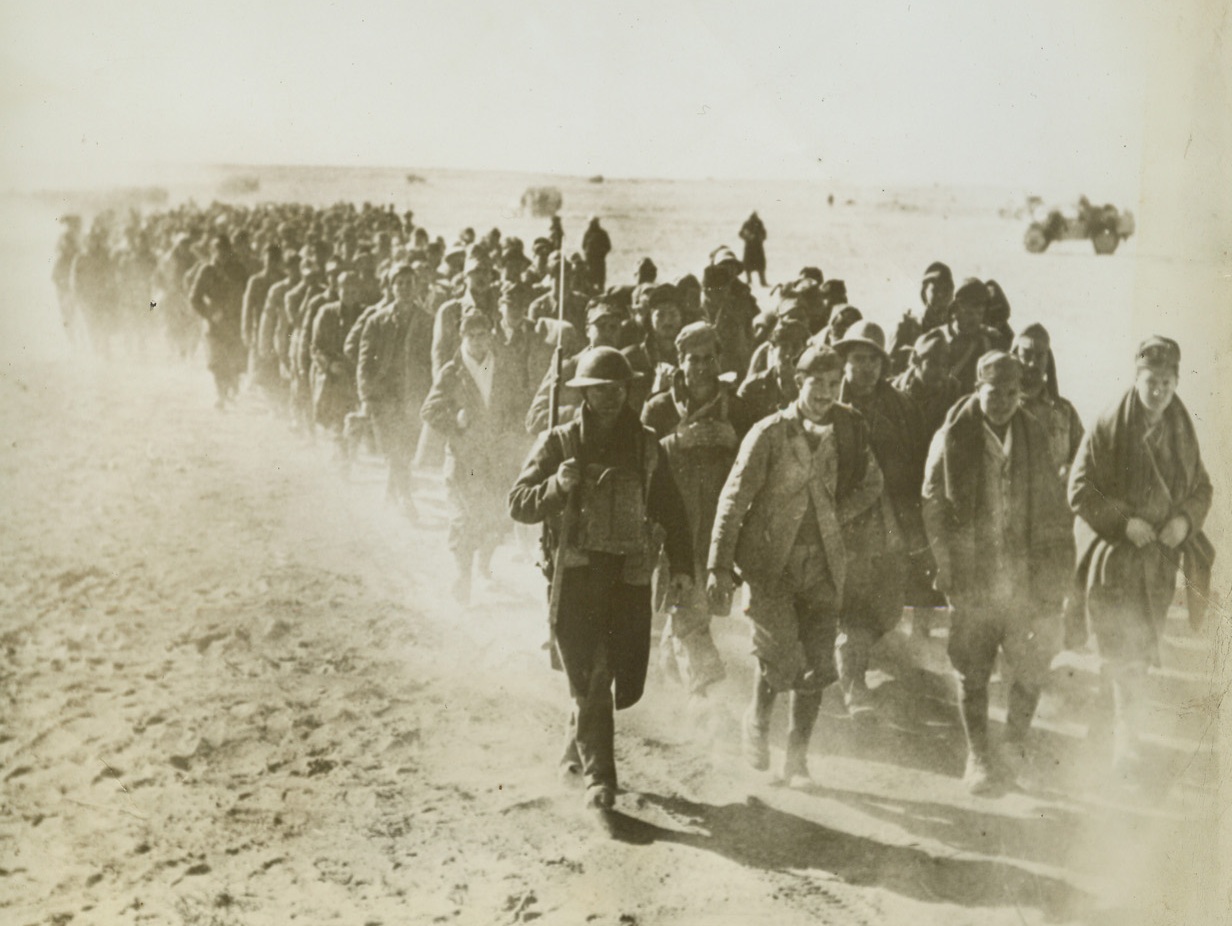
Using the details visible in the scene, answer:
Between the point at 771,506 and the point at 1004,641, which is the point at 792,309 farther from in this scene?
the point at 1004,641

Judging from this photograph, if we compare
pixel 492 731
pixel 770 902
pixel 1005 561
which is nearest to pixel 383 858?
pixel 492 731

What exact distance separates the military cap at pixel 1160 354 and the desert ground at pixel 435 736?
13 cm

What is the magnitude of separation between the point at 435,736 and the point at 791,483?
79.1 inches

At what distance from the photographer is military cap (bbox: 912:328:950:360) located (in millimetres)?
6082

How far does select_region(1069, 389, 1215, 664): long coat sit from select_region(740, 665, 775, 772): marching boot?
1.50m

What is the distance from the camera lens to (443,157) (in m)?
5.48

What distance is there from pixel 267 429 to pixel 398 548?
2131mm

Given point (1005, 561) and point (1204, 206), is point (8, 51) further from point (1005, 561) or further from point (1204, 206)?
point (1204, 206)

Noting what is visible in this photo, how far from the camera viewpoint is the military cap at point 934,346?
6.08 metres

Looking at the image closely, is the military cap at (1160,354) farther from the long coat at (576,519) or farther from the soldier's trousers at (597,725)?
the soldier's trousers at (597,725)

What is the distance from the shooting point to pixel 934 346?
6.09 m

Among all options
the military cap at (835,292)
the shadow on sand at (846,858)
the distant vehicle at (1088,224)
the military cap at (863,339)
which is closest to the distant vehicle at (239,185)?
the military cap at (863,339)

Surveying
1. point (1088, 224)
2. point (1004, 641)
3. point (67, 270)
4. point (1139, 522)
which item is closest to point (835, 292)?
point (1088, 224)

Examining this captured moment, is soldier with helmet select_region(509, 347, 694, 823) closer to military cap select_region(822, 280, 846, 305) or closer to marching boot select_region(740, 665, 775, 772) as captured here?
marching boot select_region(740, 665, 775, 772)
